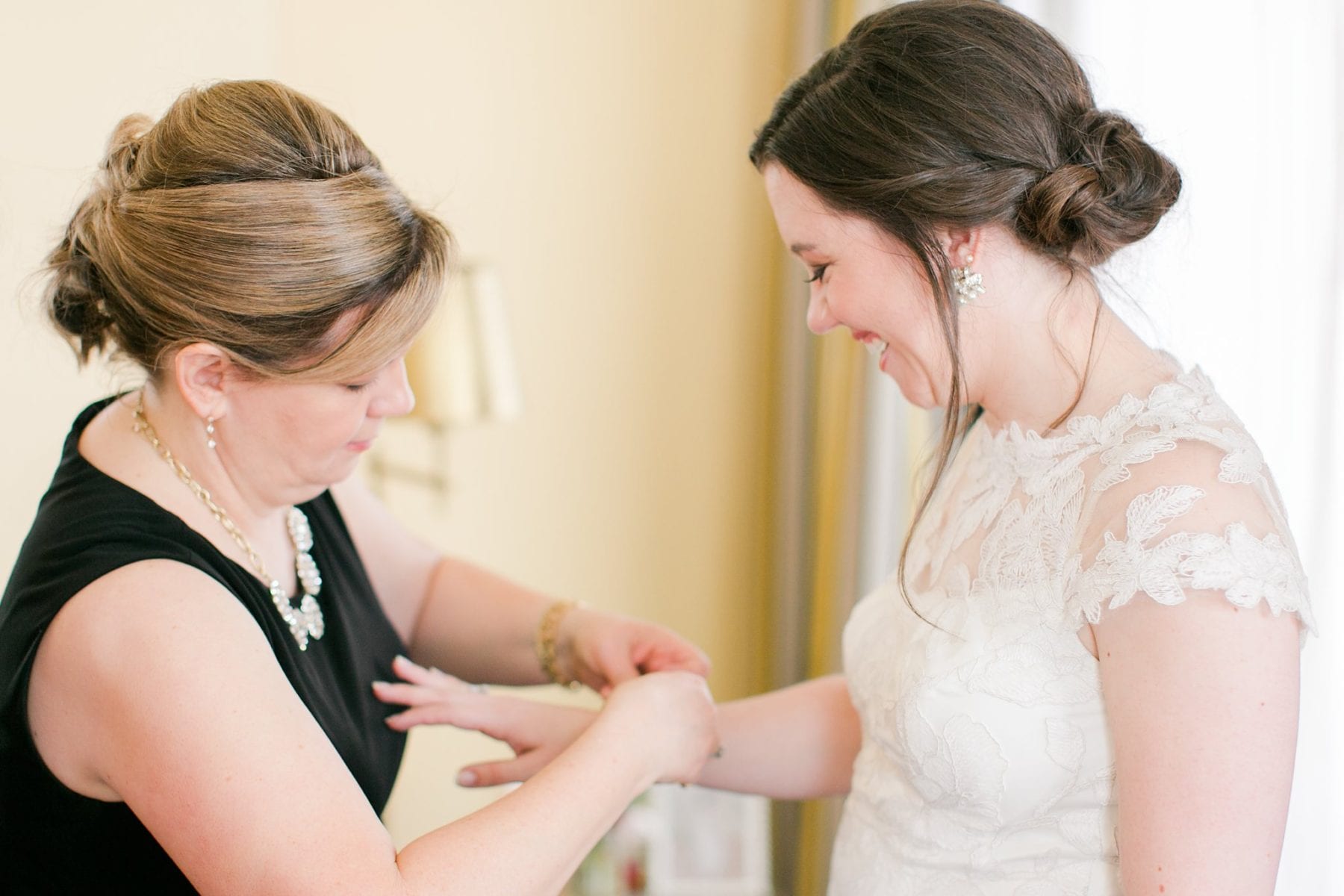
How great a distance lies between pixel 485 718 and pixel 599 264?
1476 millimetres

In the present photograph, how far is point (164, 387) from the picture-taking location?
1.24 meters

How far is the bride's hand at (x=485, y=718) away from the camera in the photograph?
1517mm

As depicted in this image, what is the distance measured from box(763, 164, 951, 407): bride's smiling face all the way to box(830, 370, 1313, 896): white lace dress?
0.40 ft

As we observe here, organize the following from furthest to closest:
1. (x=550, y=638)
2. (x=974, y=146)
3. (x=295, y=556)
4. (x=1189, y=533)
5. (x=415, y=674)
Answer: (x=550, y=638) < (x=415, y=674) < (x=295, y=556) < (x=974, y=146) < (x=1189, y=533)

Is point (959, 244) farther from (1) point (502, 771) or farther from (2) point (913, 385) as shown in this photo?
(1) point (502, 771)

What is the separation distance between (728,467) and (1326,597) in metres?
1.64

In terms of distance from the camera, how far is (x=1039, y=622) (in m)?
1.16

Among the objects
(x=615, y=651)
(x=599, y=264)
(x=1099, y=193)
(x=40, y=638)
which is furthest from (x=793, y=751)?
(x=599, y=264)

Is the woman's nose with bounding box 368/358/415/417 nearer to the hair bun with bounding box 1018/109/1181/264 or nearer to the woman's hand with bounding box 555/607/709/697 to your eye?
the woman's hand with bounding box 555/607/709/697

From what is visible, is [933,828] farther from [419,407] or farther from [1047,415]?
[419,407]

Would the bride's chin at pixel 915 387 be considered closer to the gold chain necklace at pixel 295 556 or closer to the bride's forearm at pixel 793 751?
the bride's forearm at pixel 793 751

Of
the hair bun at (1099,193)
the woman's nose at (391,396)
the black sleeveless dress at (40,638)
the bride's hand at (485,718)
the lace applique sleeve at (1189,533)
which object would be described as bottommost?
the bride's hand at (485,718)

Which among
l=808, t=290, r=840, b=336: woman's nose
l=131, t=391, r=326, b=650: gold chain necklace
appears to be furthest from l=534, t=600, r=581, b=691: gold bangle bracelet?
l=808, t=290, r=840, b=336: woman's nose

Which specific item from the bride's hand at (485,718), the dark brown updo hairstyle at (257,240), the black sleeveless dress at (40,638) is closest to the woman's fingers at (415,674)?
the bride's hand at (485,718)
